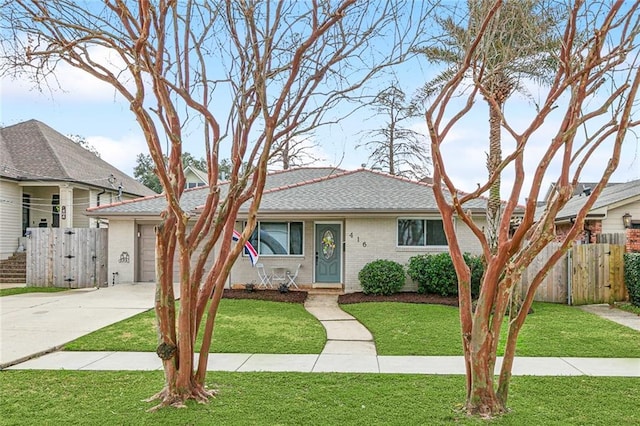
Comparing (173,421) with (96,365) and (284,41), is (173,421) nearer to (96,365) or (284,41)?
(96,365)

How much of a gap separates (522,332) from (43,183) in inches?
716

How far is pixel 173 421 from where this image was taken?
434 centimetres

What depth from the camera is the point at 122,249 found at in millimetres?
15055

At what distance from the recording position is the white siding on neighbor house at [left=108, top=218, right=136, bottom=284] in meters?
15.0

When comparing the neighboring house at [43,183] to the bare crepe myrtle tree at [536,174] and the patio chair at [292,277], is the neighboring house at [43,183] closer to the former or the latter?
the patio chair at [292,277]

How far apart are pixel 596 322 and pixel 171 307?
871 cm

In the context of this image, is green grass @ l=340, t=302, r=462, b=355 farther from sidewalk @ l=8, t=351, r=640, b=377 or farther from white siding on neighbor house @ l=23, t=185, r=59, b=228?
white siding on neighbor house @ l=23, t=185, r=59, b=228

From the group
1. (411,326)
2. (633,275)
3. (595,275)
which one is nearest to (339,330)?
(411,326)

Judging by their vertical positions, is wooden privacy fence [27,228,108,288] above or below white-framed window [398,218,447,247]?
below

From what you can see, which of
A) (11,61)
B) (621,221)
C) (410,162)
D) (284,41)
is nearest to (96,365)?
(11,61)

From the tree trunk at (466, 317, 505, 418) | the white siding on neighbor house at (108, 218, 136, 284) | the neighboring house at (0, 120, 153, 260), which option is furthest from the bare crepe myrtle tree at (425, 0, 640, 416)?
the neighboring house at (0, 120, 153, 260)

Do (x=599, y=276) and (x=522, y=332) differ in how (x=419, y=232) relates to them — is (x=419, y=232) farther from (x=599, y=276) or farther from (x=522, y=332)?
(x=522, y=332)

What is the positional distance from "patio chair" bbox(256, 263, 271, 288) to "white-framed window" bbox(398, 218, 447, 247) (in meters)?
4.11

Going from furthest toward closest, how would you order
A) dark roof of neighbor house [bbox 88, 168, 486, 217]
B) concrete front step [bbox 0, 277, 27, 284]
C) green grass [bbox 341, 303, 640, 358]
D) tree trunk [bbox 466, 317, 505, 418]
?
concrete front step [bbox 0, 277, 27, 284] < dark roof of neighbor house [bbox 88, 168, 486, 217] < green grass [bbox 341, 303, 640, 358] < tree trunk [bbox 466, 317, 505, 418]
